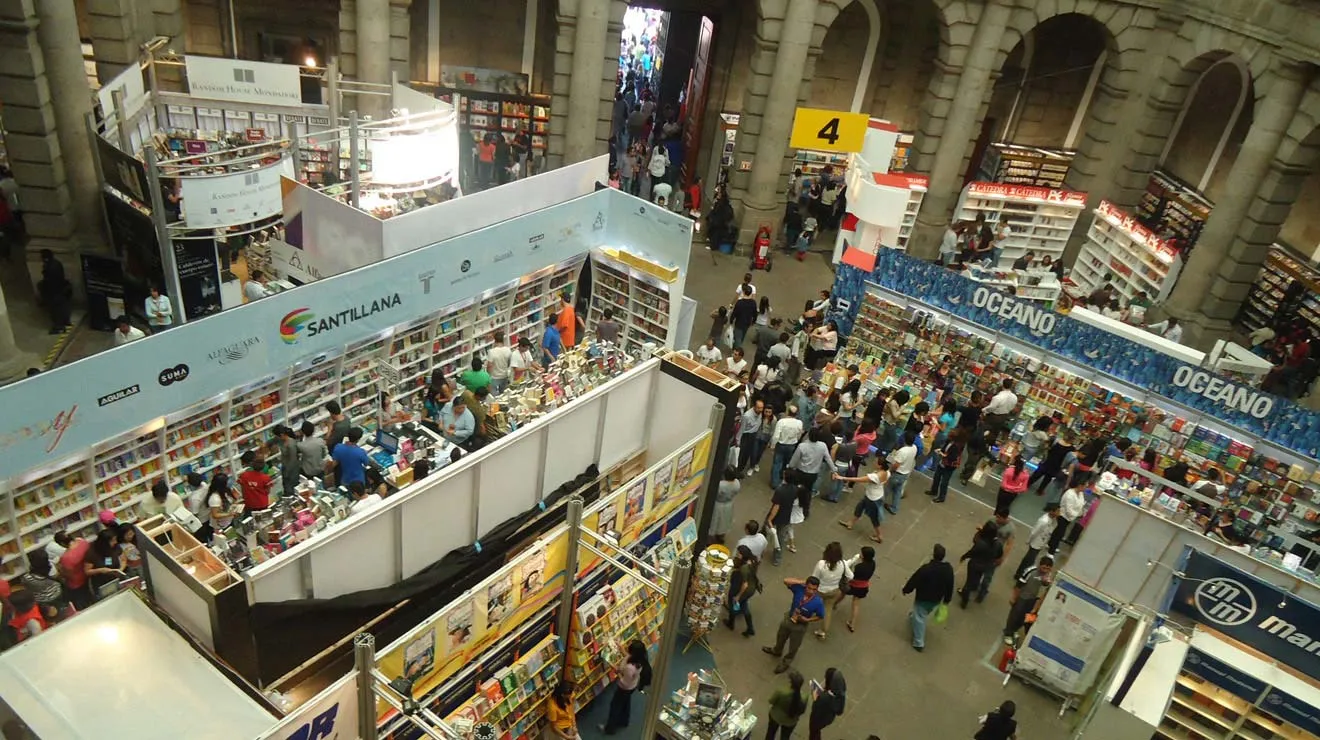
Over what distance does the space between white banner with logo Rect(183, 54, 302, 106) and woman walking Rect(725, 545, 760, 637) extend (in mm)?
11881

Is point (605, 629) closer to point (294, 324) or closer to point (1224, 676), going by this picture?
point (294, 324)

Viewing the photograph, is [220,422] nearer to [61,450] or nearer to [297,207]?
[61,450]

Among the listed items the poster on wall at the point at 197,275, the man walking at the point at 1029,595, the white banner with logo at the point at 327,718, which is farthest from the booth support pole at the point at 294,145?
the man walking at the point at 1029,595

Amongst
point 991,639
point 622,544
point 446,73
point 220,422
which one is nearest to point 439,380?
point 220,422

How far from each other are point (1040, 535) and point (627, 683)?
567 cm

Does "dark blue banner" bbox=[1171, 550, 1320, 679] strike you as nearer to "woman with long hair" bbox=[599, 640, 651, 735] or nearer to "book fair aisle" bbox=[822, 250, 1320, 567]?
"book fair aisle" bbox=[822, 250, 1320, 567]

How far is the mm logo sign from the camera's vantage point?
6215mm

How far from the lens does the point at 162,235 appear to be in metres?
12.1

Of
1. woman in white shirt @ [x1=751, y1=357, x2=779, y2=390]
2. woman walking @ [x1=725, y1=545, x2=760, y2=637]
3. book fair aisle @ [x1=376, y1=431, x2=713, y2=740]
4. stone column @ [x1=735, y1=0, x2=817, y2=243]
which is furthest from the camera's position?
stone column @ [x1=735, y1=0, x2=817, y2=243]

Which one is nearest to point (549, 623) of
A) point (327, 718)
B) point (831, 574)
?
point (327, 718)

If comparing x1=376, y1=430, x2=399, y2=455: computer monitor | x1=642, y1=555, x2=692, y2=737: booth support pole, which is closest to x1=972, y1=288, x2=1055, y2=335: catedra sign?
x1=642, y1=555, x2=692, y2=737: booth support pole

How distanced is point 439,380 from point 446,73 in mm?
11850

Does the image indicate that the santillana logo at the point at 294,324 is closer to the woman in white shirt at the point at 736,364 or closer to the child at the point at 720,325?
the woman in white shirt at the point at 736,364

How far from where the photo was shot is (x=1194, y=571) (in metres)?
8.97
